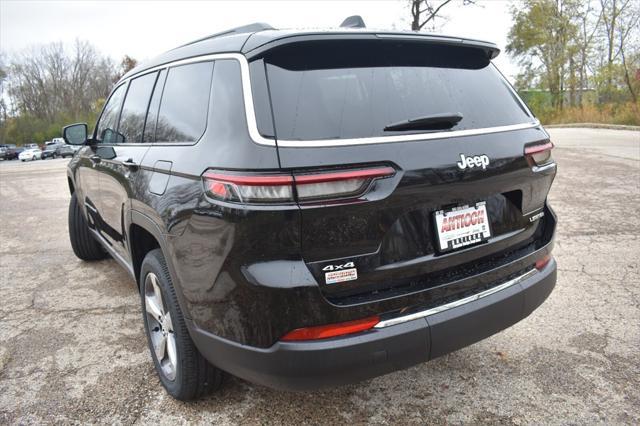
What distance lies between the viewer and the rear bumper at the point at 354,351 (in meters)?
1.71

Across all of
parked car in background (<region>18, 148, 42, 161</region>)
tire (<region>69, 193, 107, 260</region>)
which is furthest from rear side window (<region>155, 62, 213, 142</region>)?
parked car in background (<region>18, 148, 42, 161</region>)

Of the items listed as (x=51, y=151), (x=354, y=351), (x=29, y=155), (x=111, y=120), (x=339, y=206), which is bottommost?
(x=354, y=351)

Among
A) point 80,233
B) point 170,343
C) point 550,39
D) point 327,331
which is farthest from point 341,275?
point 550,39

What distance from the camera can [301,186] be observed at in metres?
1.66

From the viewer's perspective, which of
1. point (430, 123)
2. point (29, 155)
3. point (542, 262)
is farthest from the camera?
point (29, 155)

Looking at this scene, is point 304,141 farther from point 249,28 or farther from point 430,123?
point 249,28

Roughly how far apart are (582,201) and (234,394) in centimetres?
596

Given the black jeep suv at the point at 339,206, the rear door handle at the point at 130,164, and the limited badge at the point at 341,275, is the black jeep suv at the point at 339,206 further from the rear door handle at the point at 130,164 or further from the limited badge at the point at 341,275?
the rear door handle at the point at 130,164

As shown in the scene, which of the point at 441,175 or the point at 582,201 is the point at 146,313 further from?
the point at 582,201

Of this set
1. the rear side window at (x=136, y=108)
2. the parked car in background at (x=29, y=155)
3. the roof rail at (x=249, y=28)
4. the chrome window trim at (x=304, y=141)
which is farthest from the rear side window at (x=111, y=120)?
the parked car in background at (x=29, y=155)

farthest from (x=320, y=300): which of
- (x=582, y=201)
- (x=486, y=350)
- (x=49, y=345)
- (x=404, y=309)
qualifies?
(x=582, y=201)

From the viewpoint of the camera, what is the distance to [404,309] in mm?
1831

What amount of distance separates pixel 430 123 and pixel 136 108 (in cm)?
202

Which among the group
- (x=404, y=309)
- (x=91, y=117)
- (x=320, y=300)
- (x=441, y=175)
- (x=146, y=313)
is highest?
(x=91, y=117)
